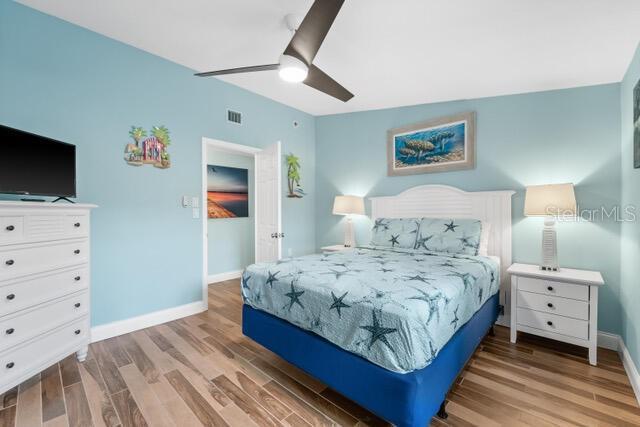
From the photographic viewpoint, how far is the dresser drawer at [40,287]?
165cm

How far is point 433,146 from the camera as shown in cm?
342

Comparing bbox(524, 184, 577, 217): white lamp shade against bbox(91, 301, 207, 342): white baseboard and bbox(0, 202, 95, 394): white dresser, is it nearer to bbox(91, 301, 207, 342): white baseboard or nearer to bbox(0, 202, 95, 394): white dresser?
bbox(91, 301, 207, 342): white baseboard

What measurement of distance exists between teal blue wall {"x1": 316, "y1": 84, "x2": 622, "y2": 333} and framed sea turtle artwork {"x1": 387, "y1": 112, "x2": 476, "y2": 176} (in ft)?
0.29

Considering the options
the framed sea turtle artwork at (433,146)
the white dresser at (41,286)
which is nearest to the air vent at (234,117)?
the white dresser at (41,286)

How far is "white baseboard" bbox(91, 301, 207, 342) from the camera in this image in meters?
2.50

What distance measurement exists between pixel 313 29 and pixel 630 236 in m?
2.81

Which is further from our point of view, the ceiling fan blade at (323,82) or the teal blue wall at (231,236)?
the teal blue wall at (231,236)

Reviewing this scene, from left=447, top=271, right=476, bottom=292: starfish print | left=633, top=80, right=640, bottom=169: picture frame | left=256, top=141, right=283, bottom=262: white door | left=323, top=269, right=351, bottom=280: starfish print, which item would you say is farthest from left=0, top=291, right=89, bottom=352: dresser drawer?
left=633, top=80, right=640, bottom=169: picture frame

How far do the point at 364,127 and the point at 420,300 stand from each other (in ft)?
10.4

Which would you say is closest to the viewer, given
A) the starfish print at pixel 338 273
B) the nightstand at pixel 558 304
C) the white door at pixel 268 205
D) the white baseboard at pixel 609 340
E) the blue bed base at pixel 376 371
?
the blue bed base at pixel 376 371

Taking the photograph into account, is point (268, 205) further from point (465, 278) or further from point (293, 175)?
point (465, 278)

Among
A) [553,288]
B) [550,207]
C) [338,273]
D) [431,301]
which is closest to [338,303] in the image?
[338,273]

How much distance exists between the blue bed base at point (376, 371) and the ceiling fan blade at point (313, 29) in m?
1.83

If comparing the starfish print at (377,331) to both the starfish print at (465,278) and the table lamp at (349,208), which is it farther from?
the table lamp at (349,208)
